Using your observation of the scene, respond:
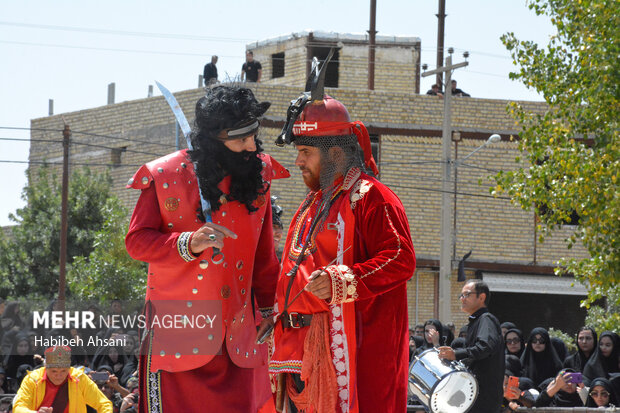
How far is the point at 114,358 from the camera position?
1267cm

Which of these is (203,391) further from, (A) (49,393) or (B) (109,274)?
(B) (109,274)

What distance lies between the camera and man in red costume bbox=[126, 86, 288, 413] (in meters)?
4.50

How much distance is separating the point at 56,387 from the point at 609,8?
8813 millimetres

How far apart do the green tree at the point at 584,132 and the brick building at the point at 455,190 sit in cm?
1238

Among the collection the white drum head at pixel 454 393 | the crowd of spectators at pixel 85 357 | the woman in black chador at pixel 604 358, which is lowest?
the crowd of spectators at pixel 85 357

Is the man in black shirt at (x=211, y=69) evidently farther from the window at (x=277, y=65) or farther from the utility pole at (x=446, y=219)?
the window at (x=277, y=65)

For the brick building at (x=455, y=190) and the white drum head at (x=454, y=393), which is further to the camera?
the brick building at (x=455, y=190)

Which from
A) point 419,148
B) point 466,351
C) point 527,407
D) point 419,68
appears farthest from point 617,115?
point 419,68

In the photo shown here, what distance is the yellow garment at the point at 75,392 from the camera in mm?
9453

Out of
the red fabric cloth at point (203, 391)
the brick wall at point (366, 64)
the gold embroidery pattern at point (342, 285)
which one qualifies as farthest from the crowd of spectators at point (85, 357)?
the brick wall at point (366, 64)

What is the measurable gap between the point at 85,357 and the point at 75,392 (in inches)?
109

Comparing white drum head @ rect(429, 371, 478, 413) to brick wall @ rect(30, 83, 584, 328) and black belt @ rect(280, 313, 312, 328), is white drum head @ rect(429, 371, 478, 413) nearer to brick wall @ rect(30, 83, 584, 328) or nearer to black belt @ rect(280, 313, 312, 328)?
black belt @ rect(280, 313, 312, 328)

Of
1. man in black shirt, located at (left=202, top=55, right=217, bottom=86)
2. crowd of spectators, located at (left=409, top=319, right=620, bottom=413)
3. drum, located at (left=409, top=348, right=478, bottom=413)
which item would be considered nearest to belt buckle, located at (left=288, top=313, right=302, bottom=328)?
drum, located at (left=409, top=348, right=478, bottom=413)

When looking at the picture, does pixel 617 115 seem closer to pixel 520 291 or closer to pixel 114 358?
pixel 114 358
